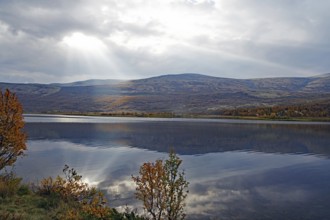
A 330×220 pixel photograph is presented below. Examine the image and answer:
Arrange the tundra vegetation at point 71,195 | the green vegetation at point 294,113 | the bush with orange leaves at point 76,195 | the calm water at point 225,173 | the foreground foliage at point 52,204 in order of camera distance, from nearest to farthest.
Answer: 1. the foreground foliage at point 52,204
2. the tundra vegetation at point 71,195
3. the bush with orange leaves at point 76,195
4. the calm water at point 225,173
5. the green vegetation at point 294,113

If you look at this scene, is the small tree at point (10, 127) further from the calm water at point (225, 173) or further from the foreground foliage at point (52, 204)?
the calm water at point (225, 173)

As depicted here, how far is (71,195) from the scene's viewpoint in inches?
587

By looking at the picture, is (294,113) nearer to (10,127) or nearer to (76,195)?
(76,195)

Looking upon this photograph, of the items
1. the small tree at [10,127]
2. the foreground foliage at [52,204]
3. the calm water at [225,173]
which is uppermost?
the small tree at [10,127]

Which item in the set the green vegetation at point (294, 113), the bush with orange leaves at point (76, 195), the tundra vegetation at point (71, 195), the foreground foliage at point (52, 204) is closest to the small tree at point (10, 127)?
the tundra vegetation at point (71, 195)

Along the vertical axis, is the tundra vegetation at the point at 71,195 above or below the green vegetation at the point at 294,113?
below

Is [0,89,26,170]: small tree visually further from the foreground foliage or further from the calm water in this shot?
the calm water

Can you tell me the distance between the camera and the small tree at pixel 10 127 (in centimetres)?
1566

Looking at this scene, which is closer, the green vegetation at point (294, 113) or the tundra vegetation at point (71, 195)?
the tundra vegetation at point (71, 195)

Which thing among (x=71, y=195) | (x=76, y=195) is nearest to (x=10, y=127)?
(x=71, y=195)

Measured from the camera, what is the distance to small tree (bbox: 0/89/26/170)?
15.7 m

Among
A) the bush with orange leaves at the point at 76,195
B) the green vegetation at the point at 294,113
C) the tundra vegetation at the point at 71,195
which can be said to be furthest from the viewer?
the green vegetation at the point at 294,113

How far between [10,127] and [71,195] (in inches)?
186

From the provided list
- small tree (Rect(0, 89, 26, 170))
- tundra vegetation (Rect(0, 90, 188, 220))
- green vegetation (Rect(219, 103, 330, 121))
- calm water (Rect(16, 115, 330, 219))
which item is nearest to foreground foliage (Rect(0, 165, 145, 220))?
tundra vegetation (Rect(0, 90, 188, 220))
